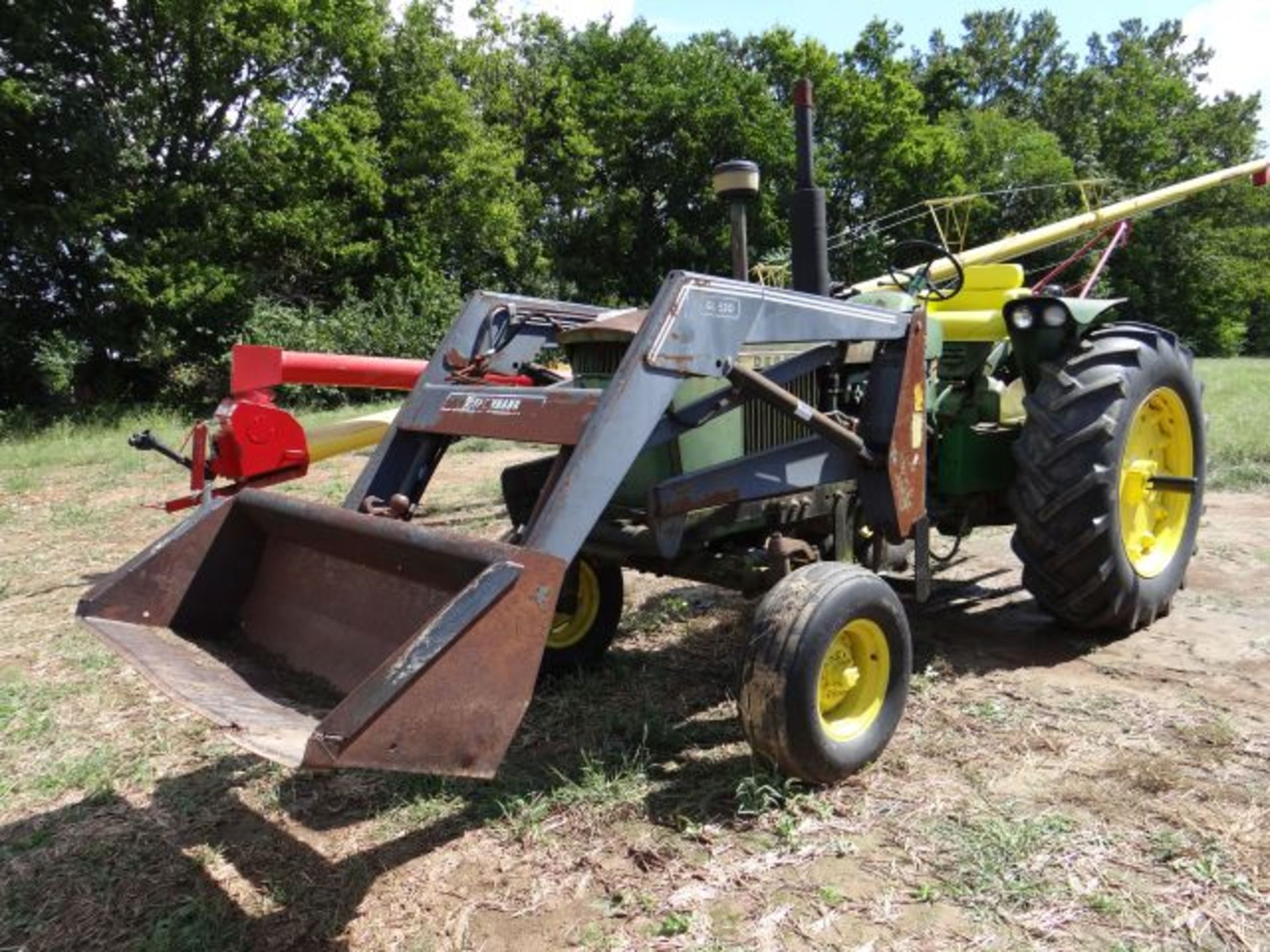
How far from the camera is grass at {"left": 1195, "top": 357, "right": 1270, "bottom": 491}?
7.62m

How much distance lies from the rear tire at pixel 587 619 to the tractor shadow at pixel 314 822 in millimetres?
88

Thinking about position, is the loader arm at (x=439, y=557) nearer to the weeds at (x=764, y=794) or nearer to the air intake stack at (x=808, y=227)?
the air intake stack at (x=808, y=227)

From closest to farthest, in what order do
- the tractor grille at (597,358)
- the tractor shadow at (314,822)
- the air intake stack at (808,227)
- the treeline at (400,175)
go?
1. the tractor shadow at (314,822)
2. the tractor grille at (597,358)
3. the air intake stack at (808,227)
4. the treeline at (400,175)

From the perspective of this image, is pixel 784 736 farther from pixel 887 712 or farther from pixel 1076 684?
pixel 1076 684

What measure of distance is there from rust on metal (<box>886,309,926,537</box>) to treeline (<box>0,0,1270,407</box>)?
643 cm

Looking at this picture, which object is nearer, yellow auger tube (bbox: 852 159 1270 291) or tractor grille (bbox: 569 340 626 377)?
tractor grille (bbox: 569 340 626 377)

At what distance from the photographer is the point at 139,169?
1828 centimetres

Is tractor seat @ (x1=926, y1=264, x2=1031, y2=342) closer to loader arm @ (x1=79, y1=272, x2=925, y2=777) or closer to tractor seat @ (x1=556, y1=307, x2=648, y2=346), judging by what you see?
loader arm @ (x1=79, y1=272, x2=925, y2=777)

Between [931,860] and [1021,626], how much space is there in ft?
7.54

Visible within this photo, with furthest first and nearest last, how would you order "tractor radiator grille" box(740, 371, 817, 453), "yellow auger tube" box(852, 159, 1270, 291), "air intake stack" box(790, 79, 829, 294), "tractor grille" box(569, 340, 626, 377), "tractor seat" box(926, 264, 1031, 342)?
"yellow auger tube" box(852, 159, 1270, 291) → "tractor seat" box(926, 264, 1031, 342) → "air intake stack" box(790, 79, 829, 294) → "tractor radiator grille" box(740, 371, 817, 453) → "tractor grille" box(569, 340, 626, 377)

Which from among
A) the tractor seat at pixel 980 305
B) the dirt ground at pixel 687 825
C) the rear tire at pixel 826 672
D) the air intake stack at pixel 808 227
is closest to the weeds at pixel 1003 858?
the dirt ground at pixel 687 825

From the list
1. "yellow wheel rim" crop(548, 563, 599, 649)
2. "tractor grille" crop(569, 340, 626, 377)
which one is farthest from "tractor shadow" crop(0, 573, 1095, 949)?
"tractor grille" crop(569, 340, 626, 377)

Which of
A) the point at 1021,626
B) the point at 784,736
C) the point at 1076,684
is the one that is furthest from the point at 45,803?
the point at 1021,626

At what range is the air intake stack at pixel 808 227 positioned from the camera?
383 centimetres
